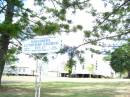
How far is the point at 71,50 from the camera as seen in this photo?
35.3 feet

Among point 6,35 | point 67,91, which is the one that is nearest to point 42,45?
point 6,35

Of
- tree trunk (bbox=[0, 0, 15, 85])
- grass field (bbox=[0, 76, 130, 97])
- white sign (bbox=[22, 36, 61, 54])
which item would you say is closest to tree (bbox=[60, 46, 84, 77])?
white sign (bbox=[22, 36, 61, 54])

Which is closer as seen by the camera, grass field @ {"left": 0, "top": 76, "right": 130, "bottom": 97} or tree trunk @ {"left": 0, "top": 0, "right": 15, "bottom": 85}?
tree trunk @ {"left": 0, "top": 0, "right": 15, "bottom": 85}

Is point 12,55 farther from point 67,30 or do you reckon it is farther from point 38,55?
point 38,55

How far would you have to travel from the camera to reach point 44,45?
9117 millimetres

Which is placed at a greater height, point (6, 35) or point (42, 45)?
point (6, 35)

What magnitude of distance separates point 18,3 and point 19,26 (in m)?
0.92

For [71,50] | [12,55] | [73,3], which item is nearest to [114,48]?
[71,50]

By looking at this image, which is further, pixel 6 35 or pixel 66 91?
pixel 66 91

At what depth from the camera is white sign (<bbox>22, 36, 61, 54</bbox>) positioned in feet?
29.2

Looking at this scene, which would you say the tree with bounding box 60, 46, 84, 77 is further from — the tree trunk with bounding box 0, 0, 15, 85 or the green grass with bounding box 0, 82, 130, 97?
the green grass with bounding box 0, 82, 130, 97

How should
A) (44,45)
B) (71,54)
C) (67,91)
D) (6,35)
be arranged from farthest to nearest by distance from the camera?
1. (67,91)
2. (6,35)
3. (71,54)
4. (44,45)

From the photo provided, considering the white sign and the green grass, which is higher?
the white sign

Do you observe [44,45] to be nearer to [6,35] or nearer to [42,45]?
[42,45]
